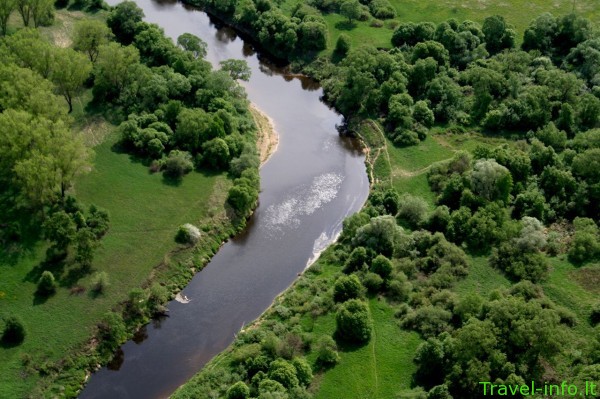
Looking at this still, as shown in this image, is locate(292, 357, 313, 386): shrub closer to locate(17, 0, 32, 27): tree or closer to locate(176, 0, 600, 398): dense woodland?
locate(176, 0, 600, 398): dense woodland

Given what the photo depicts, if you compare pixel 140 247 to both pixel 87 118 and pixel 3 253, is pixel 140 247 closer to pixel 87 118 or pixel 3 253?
pixel 3 253

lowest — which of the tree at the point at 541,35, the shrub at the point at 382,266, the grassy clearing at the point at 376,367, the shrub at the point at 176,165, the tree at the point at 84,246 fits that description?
the tree at the point at 84,246

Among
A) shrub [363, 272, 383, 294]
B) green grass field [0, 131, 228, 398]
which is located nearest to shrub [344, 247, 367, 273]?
shrub [363, 272, 383, 294]

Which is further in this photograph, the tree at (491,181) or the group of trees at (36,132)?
the tree at (491,181)

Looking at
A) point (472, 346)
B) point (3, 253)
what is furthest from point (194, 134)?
point (472, 346)

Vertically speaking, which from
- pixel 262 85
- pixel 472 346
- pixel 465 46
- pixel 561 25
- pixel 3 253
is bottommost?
pixel 3 253

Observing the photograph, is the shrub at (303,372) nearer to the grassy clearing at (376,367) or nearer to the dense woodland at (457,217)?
the dense woodland at (457,217)

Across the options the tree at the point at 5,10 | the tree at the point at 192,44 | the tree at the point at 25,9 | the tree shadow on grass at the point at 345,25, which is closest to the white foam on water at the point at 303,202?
the tree at the point at 192,44
